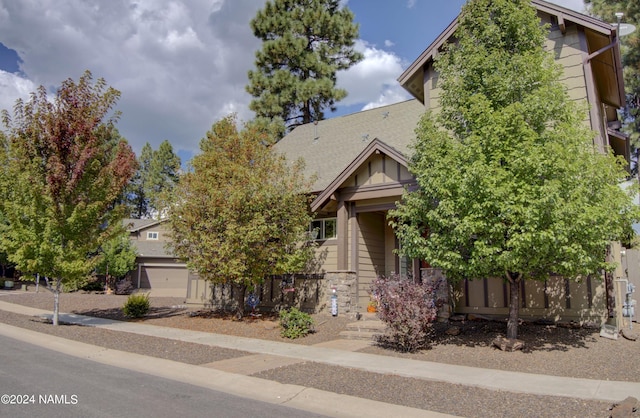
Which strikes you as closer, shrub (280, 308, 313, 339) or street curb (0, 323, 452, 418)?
street curb (0, 323, 452, 418)

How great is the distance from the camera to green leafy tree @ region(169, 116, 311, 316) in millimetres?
13297

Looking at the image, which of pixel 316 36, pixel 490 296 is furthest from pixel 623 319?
pixel 316 36

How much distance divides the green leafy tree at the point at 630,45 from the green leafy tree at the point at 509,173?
19.8 m

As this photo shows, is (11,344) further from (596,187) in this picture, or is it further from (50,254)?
(596,187)

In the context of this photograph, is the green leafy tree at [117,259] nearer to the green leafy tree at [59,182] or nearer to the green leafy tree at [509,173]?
the green leafy tree at [59,182]

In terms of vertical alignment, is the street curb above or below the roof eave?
below

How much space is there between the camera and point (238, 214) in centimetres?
1347

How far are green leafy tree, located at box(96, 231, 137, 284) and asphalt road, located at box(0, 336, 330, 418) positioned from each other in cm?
2123

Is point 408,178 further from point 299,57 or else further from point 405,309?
point 299,57

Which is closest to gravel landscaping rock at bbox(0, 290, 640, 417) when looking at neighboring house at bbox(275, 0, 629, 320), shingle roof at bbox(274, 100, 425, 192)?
neighboring house at bbox(275, 0, 629, 320)

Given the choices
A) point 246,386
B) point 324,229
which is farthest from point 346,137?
point 246,386

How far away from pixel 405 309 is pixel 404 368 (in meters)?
1.46

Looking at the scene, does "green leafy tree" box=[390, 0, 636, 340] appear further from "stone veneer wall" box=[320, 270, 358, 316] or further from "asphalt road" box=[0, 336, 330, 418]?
"asphalt road" box=[0, 336, 330, 418]

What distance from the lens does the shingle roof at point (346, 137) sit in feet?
56.5
